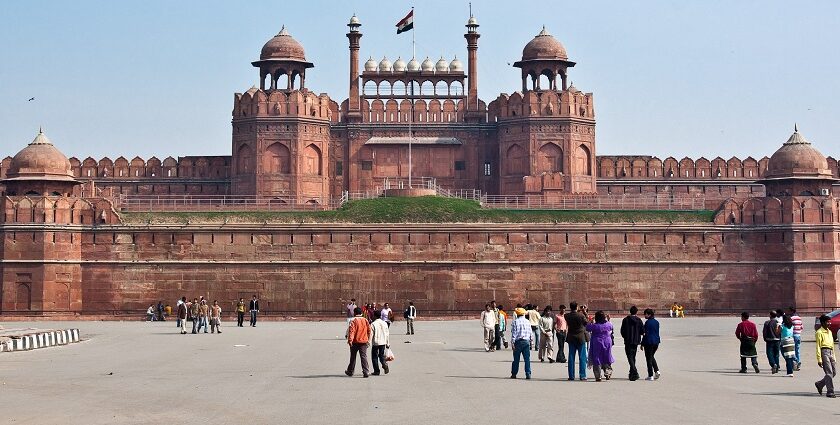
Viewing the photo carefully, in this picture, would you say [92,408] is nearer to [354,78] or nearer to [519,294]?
[519,294]

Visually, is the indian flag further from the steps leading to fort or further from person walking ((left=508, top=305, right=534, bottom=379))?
person walking ((left=508, top=305, right=534, bottom=379))

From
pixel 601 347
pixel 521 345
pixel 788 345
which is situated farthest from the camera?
pixel 788 345

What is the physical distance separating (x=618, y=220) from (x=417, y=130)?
14.0 m

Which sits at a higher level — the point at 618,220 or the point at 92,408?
the point at 618,220

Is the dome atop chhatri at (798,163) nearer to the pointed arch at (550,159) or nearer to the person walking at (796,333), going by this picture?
the pointed arch at (550,159)

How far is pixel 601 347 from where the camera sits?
2152 cm

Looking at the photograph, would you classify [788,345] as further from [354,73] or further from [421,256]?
[354,73]

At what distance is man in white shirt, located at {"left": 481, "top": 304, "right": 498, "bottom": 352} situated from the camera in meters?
29.5

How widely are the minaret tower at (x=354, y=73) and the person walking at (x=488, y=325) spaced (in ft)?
108

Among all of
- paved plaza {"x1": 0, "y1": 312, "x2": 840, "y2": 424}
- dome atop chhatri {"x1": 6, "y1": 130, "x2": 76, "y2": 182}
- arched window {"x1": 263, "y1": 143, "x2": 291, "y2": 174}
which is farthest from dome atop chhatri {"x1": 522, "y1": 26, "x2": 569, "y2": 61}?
paved plaza {"x1": 0, "y1": 312, "x2": 840, "y2": 424}

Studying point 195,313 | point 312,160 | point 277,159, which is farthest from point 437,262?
point 195,313

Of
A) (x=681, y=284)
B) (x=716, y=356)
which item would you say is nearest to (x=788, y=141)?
(x=681, y=284)

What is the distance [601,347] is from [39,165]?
121ft

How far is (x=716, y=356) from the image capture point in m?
28.1
